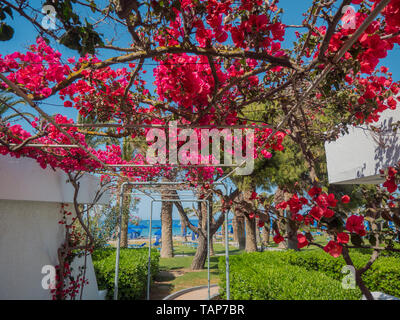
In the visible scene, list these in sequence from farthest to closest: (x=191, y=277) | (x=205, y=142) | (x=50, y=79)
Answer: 1. (x=191, y=277)
2. (x=205, y=142)
3. (x=50, y=79)

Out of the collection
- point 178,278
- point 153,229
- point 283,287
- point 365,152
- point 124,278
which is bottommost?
point 153,229

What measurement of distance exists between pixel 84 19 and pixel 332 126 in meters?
3.80

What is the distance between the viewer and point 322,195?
5.78ft

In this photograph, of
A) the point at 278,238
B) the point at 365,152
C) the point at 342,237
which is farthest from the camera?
the point at 365,152

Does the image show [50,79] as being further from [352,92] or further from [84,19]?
[352,92]

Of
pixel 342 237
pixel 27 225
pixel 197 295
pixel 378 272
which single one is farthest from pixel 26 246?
pixel 378 272

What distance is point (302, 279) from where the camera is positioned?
193 inches

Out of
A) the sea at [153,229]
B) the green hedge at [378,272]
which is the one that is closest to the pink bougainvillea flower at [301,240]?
the green hedge at [378,272]

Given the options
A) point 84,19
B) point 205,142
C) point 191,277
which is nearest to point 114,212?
point 191,277

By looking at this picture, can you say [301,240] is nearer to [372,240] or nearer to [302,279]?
[372,240]

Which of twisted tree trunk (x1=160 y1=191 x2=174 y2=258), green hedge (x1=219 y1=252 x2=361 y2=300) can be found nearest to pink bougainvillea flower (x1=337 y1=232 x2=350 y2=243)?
green hedge (x1=219 y1=252 x2=361 y2=300)

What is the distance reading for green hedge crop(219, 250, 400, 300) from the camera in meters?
4.24

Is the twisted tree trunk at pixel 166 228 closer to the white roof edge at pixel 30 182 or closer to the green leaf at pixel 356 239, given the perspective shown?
the white roof edge at pixel 30 182

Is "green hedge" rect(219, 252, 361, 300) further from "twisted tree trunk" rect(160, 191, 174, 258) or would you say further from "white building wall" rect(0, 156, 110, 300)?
"twisted tree trunk" rect(160, 191, 174, 258)
